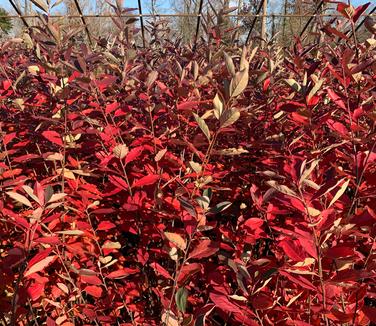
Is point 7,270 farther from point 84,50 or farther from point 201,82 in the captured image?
point 201,82

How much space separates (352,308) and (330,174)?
0.45m

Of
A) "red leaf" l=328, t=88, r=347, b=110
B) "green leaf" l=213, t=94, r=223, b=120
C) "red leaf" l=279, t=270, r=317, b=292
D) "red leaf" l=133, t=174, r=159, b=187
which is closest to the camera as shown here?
"red leaf" l=279, t=270, r=317, b=292

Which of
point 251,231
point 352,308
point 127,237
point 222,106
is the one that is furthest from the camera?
point 127,237

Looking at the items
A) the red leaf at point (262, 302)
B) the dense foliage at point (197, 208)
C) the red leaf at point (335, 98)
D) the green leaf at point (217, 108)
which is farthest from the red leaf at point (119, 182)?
the red leaf at point (335, 98)

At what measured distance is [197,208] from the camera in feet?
4.53

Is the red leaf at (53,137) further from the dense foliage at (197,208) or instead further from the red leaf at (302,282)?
the red leaf at (302,282)

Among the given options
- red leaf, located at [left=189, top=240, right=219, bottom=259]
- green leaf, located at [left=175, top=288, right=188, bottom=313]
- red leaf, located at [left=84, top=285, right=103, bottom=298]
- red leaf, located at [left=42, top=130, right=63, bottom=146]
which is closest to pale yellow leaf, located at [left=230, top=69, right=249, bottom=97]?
red leaf, located at [left=189, top=240, right=219, bottom=259]

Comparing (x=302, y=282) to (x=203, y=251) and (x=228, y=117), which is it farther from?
(x=228, y=117)

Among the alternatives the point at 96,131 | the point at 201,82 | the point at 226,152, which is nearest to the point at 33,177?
the point at 96,131

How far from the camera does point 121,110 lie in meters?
1.87

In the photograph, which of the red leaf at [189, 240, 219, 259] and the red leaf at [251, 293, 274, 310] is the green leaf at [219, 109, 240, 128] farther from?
the red leaf at [251, 293, 274, 310]

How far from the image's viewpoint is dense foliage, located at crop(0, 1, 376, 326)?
117 cm

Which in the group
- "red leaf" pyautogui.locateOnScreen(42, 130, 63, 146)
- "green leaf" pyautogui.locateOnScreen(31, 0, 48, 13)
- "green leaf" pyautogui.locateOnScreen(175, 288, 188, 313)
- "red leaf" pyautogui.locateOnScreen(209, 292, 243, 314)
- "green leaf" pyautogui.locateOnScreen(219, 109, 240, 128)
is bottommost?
"red leaf" pyautogui.locateOnScreen(209, 292, 243, 314)

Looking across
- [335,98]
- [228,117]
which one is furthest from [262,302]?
[335,98]
